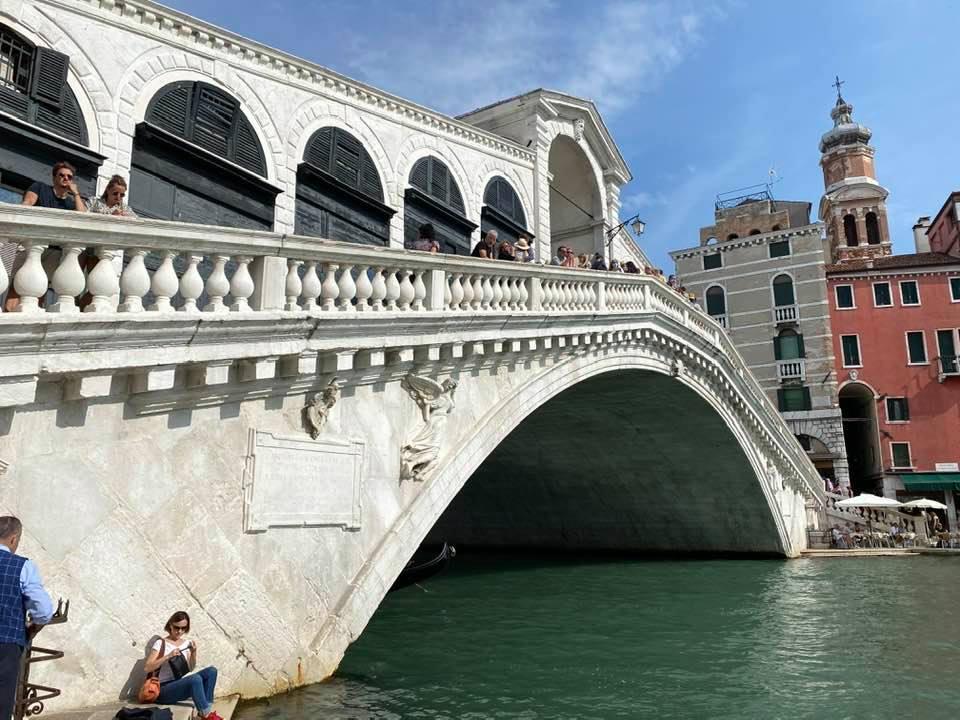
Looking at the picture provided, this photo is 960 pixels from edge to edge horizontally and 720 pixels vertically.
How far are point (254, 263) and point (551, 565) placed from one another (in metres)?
14.0

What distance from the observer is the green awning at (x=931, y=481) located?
1040 inches

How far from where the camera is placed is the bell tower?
128ft

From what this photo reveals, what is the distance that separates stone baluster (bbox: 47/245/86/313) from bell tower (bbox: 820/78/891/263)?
38.2m

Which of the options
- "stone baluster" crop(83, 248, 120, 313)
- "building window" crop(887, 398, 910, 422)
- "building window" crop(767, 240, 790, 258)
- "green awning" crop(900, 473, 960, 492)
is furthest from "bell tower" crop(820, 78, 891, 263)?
"stone baluster" crop(83, 248, 120, 313)

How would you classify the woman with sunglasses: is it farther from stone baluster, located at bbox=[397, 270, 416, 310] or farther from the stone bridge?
stone baluster, located at bbox=[397, 270, 416, 310]

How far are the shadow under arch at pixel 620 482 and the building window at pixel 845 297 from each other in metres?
13.2

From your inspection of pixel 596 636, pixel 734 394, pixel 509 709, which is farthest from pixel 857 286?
pixel 509 709

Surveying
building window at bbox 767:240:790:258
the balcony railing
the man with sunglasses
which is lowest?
the man with sunglasses

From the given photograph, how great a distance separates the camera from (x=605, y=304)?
11016mm

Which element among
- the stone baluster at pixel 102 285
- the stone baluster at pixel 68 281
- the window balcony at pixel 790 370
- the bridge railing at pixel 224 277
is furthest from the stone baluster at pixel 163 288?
the window balcony at pixel 790 370

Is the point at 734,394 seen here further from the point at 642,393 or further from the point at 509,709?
the point at 509,709

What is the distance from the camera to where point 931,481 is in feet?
87.3

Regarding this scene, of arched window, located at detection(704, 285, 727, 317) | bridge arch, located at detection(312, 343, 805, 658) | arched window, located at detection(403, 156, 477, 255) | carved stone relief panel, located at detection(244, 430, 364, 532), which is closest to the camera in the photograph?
carved stone relief panel, located at detection(244, 430, 364, 532)

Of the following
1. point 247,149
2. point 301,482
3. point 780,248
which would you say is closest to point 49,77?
point 247,149
